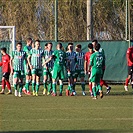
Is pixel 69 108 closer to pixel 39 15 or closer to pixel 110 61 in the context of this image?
pixel 110 61

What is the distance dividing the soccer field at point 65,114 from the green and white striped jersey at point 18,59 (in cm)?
127

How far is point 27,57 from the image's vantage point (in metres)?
25.2

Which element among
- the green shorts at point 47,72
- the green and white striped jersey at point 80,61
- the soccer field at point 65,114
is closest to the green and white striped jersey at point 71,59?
the green and white striped jersey at point 80,61

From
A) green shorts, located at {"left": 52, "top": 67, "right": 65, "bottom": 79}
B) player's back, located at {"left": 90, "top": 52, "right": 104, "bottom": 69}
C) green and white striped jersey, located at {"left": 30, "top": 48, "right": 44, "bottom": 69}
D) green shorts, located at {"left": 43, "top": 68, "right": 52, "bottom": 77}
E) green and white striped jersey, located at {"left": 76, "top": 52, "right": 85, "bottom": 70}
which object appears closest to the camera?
player's back, located at {"left": 90, "top": 52, "right": 104, "bottom": 69}

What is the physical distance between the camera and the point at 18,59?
24.8 m

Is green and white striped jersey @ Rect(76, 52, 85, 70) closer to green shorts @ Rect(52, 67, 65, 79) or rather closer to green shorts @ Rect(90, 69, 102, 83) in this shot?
green shorts @ Rect(52, 67, 65, 79)

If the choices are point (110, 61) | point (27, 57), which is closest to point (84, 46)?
point (110, 61)

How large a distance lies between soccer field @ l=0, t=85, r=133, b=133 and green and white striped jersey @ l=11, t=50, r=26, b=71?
1.27 m

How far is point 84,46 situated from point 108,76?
1676mm

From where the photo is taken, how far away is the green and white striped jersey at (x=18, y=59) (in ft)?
81.4

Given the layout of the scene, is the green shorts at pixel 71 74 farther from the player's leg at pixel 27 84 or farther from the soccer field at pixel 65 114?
the soccer field at pixel 65 114

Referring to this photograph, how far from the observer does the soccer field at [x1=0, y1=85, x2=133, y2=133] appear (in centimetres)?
1420

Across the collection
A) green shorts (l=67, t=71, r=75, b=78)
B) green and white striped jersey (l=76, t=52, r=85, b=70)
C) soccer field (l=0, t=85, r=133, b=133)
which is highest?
green and white striped jersey (l=76, t=52, r=85, b=70)

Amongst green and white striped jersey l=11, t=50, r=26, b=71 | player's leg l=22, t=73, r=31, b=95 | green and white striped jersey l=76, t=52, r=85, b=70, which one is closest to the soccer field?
green and white striped jersey l=11, t=50, r=26, b=71
